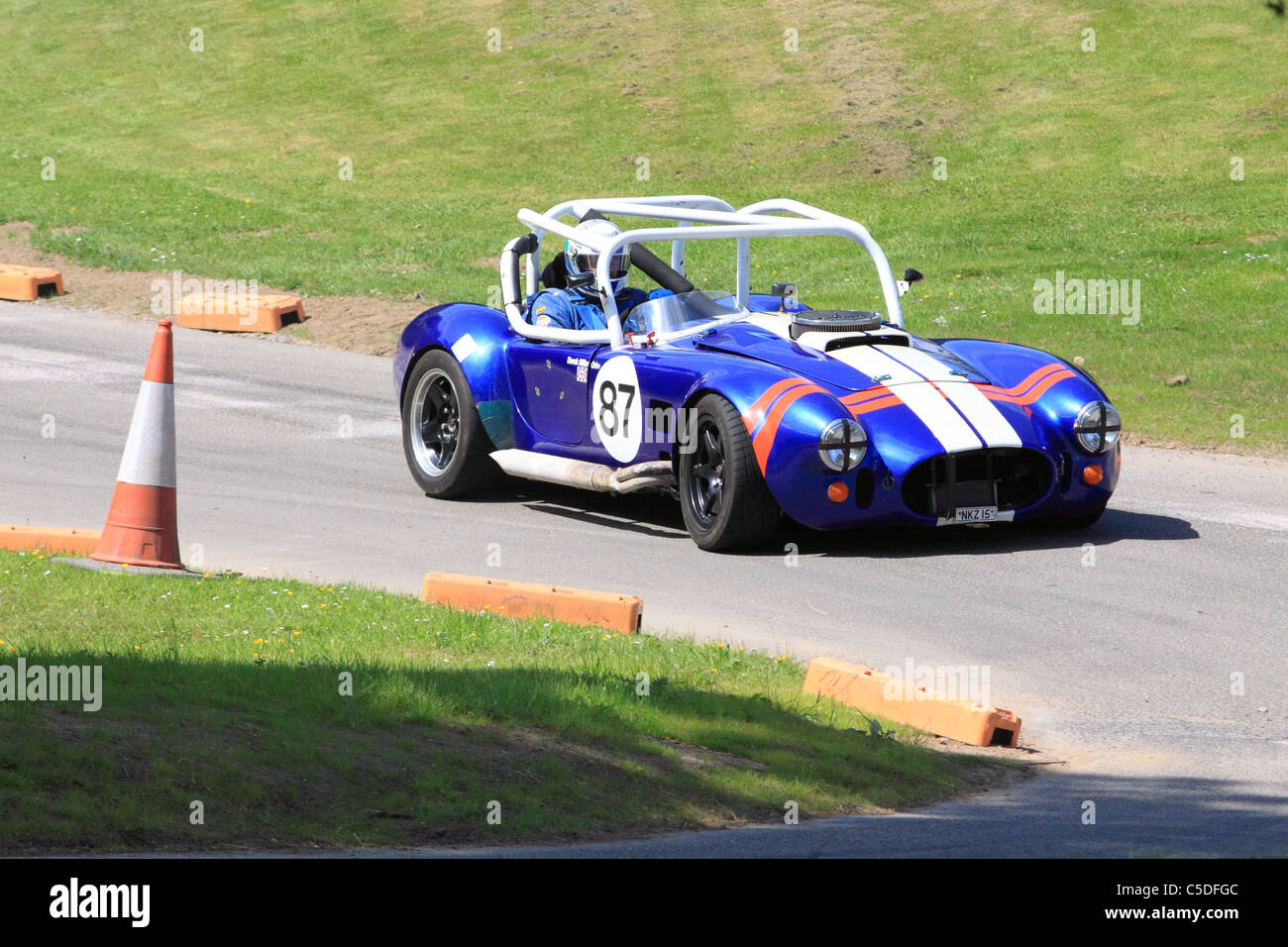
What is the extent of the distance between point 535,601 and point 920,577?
2.22 metres

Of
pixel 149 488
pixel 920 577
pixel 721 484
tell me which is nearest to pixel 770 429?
pixel 721 484

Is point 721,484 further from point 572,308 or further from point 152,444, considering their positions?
point 152,444

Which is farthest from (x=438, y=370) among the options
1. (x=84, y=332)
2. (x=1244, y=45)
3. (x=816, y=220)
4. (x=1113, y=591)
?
(x=1244, y=45)

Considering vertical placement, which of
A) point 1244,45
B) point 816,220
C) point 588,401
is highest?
point 1244,45

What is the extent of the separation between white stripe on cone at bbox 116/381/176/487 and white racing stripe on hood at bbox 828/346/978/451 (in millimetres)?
3742

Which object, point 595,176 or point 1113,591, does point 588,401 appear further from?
point 595,176

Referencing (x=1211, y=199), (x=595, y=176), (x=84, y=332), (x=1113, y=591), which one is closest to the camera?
(x=1113, y=591)

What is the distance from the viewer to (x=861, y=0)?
36.0m

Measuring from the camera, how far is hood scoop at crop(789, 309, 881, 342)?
10711 mm

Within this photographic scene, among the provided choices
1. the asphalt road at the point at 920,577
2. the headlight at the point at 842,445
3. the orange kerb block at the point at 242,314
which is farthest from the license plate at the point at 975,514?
the orange kerb block at the point at 242,314

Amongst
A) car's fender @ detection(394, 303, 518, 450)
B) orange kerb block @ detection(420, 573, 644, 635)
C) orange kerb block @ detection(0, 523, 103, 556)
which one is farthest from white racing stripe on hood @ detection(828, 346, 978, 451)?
orange kerb block @ detection(0, 523, 103, 556)

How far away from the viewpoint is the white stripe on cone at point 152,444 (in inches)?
362
